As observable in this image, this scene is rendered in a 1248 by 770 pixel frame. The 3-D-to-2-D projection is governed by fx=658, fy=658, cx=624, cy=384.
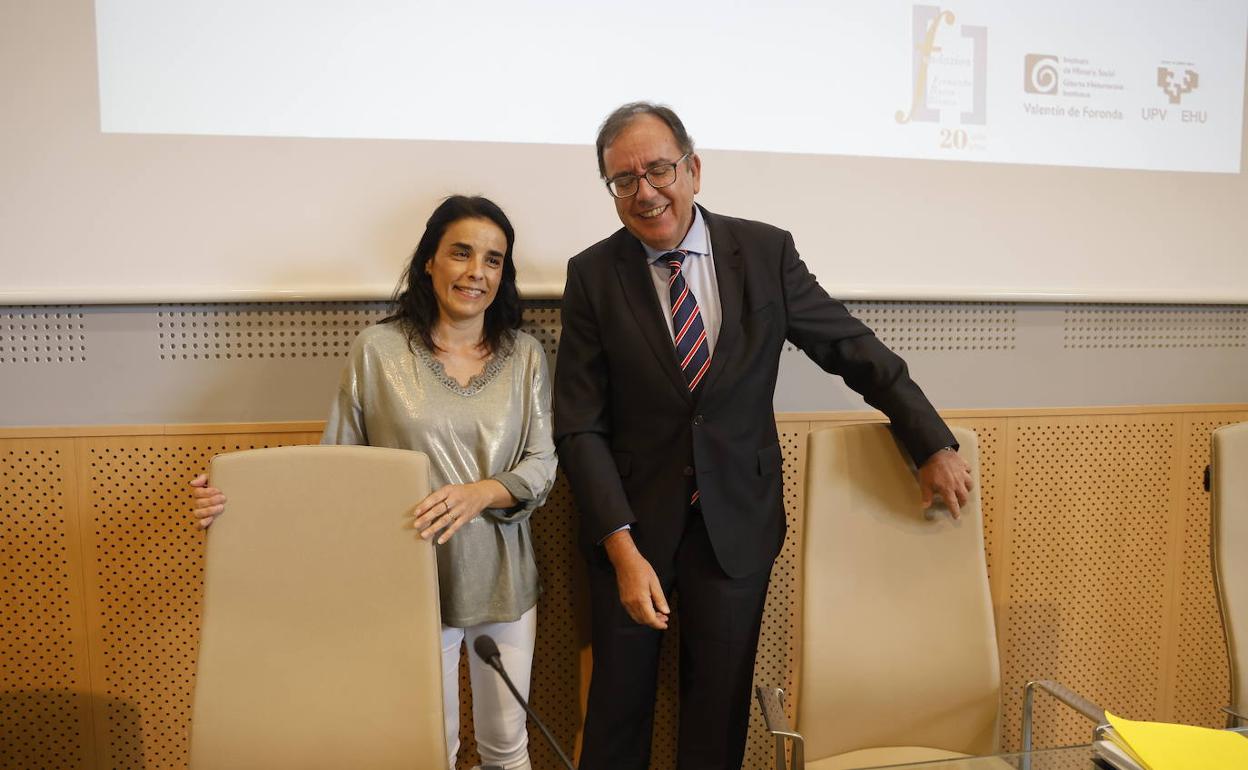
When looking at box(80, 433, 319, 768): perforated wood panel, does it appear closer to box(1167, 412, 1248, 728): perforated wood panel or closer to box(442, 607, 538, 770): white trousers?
box(442, 607, 538, 770): white trousers

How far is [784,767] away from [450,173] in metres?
1.58

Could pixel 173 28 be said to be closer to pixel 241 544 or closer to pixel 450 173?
pixel 450 173

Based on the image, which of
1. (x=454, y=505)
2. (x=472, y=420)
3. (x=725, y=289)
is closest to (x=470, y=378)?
(x=472, y=420)

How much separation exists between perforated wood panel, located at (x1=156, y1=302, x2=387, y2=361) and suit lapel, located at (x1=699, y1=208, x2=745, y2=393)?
3.09 feet

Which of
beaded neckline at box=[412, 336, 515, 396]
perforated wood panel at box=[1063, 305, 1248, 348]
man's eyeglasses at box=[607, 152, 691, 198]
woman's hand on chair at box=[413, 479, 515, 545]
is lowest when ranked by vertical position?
woman's hand on chair at box=[413, 479, 515, 545]

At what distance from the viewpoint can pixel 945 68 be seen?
76.2 inches

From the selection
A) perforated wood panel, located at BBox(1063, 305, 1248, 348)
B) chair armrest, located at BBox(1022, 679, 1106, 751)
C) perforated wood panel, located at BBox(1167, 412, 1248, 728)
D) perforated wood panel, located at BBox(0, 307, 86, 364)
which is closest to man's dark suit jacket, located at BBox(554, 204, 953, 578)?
chair armrest, located at BBox(1022, 679, 1106, 751)

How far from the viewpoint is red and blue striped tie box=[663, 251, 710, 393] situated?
4.60ft

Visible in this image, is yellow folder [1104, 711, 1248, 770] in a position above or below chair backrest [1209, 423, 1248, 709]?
below

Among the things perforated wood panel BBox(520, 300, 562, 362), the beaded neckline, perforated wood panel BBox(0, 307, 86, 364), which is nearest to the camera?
the beaded neckline

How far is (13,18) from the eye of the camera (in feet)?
5.34

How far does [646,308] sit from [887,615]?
811 mm

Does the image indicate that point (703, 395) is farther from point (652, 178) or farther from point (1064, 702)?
point (1064, 702)

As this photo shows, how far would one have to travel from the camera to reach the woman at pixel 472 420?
1.45 m
